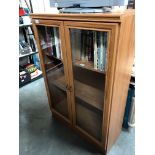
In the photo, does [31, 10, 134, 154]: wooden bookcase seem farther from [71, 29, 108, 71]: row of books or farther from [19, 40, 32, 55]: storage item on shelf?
[19, 40, 32, 55]: storage item on shelf

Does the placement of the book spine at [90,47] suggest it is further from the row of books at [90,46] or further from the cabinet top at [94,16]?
the cabinet top at [94,16]

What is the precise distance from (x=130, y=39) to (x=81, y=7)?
41 centimetres

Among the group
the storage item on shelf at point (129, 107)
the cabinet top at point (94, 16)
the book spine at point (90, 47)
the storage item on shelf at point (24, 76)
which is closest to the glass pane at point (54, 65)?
the cabinet top at point (94, 16)

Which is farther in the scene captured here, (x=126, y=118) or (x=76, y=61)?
(x=126, y=118)

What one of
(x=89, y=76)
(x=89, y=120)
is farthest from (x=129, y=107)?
(x=89, y=76)

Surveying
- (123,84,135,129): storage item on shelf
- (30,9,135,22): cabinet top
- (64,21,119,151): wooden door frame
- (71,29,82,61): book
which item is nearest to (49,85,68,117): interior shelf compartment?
Result: (64,21,119,151): wooden door frame

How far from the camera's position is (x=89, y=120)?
158 cm

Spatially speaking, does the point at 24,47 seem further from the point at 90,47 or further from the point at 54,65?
the point at 90,47

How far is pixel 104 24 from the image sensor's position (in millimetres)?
850

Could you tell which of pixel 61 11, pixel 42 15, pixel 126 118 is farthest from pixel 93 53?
pixel 126 118

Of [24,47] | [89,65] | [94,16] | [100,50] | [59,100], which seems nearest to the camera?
[94,16]

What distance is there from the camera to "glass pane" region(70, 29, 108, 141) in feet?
3.60

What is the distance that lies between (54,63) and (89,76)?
0.43 meters

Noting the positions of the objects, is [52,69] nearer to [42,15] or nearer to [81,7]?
[42,15]
